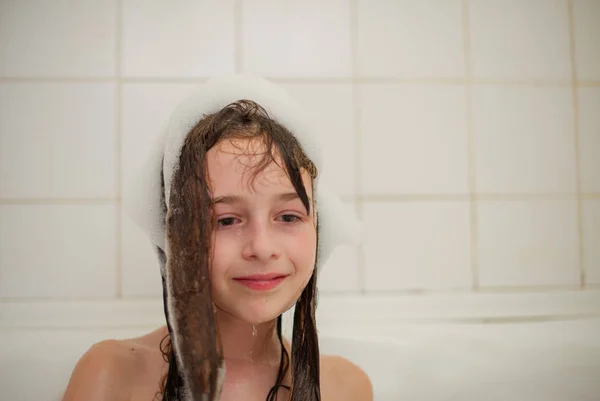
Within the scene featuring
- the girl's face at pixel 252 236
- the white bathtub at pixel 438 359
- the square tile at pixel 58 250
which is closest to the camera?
the girl's face at pixel 252 236

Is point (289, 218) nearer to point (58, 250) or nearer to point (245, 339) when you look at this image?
point (245, 339)

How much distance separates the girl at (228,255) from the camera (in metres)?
0.73

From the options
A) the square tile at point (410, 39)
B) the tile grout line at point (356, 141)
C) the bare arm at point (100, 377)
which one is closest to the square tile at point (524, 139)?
the square tile at point (410, 39)

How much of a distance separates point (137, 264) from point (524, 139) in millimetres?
1068

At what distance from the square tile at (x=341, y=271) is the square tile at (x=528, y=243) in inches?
13.4

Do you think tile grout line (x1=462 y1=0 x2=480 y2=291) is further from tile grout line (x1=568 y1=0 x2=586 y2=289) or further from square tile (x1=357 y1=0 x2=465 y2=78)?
tile grout line (x1=568 y1=0 x2=586 y2=289)

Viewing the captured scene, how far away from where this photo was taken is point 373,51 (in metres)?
1.31

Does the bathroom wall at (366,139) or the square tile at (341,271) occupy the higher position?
the bathroom wall at (366,139)

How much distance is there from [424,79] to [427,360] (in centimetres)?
71

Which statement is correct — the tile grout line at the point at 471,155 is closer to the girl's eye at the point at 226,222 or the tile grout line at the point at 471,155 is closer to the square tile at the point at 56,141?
the girl's eye at the point at 226,222

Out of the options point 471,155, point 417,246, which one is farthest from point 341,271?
point 471,155

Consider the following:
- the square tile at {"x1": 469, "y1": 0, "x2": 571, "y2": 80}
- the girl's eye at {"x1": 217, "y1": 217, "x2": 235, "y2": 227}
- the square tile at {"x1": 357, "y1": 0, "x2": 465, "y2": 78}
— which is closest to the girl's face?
the girl's eye at {"x1": 217, "y1": 217, "x2": 235, "y2": 227}

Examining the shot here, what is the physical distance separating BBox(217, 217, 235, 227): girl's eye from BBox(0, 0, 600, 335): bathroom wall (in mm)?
535

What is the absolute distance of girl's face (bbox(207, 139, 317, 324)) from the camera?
727 mm
